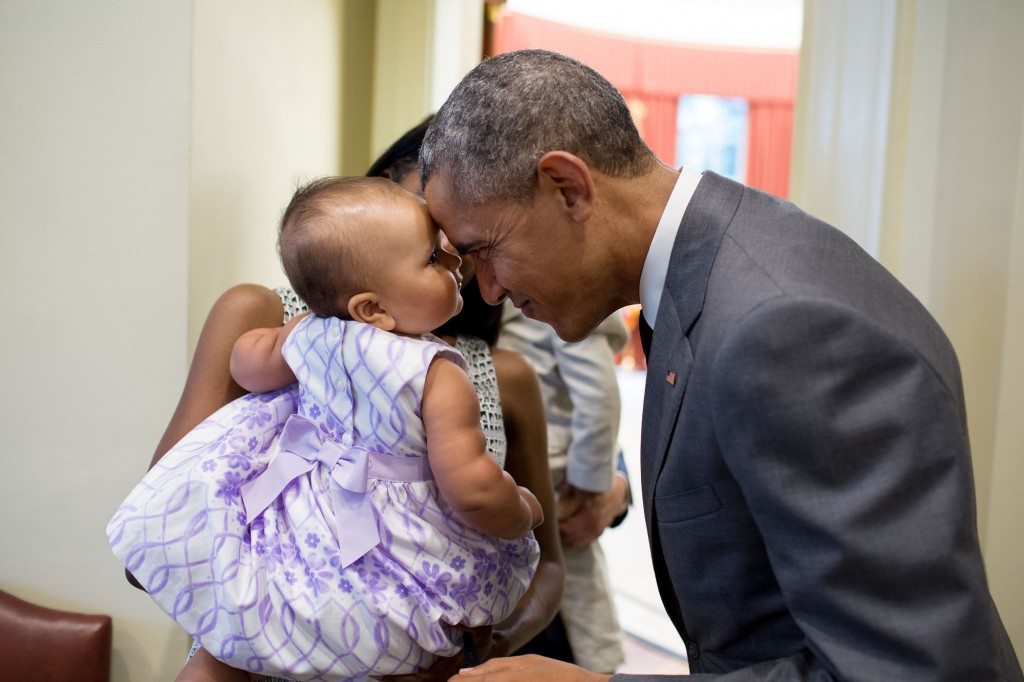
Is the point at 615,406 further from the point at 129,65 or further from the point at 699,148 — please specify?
the point at 699,148

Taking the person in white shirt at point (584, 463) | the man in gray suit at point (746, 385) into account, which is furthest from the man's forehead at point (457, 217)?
the person in white shirt at point (584, 463)

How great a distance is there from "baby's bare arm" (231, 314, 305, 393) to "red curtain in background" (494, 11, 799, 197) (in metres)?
6.71

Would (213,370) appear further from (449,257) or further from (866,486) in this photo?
(866,486)

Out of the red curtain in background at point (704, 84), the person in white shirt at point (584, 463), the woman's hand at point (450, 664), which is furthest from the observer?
the red curtain in background at point (704, 84)

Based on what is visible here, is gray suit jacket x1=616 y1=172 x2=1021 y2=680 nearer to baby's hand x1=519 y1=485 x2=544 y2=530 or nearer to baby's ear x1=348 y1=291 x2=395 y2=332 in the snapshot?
baby's hand x1=519 y1=485 x2=544 y2=530

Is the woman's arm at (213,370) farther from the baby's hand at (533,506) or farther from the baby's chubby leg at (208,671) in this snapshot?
the baby's hand at (533,506)

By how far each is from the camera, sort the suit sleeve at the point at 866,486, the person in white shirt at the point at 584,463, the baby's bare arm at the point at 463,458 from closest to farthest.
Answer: the suit sleeve at the point at 866,486 → the baby's bare arm at the point at 463,458 → the person in white shirt at the point at 584,463

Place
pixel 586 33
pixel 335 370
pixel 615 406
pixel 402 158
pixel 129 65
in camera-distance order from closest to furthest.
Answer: pixel 335 370 → pixel 129 65 → pixel 402 158 → pixel 615 406 → pixel 586 33

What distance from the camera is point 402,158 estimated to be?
1854mm

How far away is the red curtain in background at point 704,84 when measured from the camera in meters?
7.99

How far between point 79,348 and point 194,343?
0.75 ft

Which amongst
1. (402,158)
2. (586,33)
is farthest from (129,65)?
(586,33)

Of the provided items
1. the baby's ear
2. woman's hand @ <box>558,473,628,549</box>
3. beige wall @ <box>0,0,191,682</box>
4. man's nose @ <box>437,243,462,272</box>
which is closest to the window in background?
woman's hand @ <box>558,473,628,549</box>

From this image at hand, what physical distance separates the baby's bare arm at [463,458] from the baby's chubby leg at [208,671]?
424 millimetres
